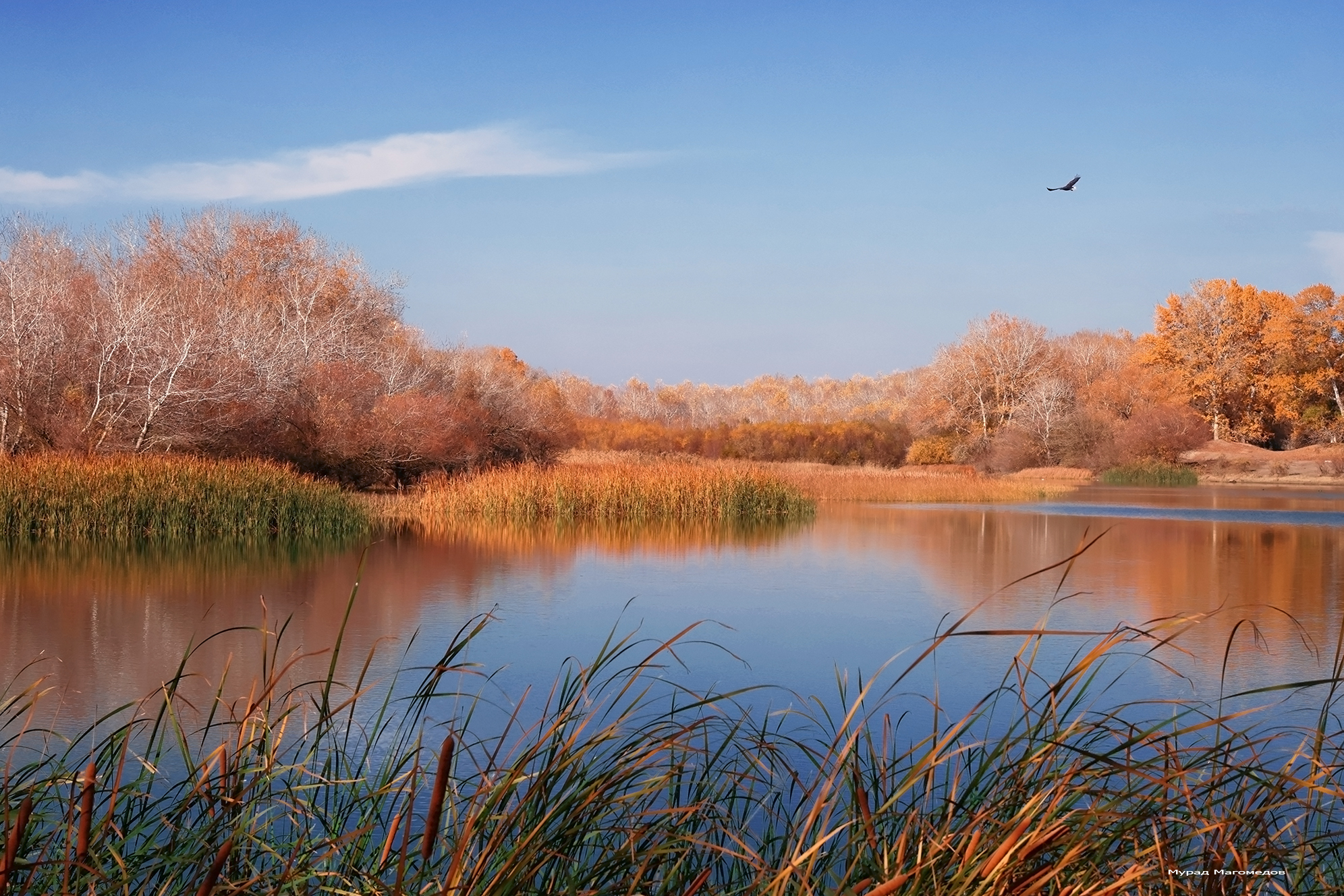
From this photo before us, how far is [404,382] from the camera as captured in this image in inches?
1169

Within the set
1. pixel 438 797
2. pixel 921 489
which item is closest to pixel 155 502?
pixel 438 797

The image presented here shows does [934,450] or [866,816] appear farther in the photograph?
[934,450]

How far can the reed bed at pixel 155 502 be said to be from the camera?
1343cm

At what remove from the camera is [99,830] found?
7.48 ft

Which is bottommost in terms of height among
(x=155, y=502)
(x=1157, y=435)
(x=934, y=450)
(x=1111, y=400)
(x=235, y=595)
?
(x=235, y=595)

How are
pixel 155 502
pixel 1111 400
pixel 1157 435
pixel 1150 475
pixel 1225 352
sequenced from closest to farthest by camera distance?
pixel 155 502
pixel 1150 475
pixel 1157 435
pixel 1225 352
pixel 1111 400

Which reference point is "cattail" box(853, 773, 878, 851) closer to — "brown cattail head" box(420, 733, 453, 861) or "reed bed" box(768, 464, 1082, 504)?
"brown cattail head" box(420, 733, 453, 861)

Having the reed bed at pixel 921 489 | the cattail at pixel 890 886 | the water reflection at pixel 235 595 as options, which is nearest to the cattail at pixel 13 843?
the cattail at pixel 890 886

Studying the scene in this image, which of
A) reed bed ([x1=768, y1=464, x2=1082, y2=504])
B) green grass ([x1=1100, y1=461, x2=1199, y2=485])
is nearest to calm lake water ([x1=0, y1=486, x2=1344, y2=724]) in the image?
reed bed ([x1=768, y1=464, x2=1082, y2=504])

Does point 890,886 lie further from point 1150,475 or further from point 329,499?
point 1150,475

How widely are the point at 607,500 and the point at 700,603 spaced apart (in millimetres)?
9162

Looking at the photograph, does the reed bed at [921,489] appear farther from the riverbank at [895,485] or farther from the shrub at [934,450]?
the shrub at [934,450]

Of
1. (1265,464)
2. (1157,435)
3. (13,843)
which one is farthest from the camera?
(1157,435)

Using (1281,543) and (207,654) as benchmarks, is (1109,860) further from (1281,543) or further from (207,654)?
(1281,543)
